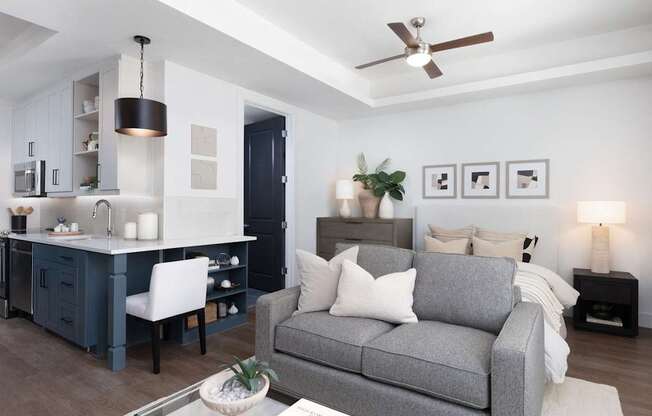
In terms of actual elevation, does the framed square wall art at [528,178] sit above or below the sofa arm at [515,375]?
above

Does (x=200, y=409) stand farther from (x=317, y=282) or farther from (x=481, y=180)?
(x=481, y=180)

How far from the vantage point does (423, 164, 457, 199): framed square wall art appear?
4641mm

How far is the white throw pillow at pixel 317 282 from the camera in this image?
8.04 ft

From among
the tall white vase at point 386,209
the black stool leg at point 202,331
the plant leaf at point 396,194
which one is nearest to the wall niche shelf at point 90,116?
the black stool leg at point 202,331

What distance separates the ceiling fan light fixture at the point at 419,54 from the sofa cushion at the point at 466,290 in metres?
1.53

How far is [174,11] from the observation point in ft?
7.99

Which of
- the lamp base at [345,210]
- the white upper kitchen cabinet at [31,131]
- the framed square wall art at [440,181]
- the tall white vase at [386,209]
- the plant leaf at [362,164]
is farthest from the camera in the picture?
the plant leaf at [362,164]

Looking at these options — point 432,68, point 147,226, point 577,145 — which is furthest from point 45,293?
point 577,145

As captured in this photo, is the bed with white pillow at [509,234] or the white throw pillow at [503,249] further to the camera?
the white throw pillow at [503,249]

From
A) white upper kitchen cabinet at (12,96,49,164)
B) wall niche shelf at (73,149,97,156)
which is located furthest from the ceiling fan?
white upper kitchen cabinet at (12,96,49,164)

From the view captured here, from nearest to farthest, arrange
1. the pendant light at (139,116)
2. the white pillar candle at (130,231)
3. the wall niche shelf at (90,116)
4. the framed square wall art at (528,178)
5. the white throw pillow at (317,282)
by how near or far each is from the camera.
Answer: the white throw pillow at (317,282)
the pendant light at (139,116)
the white pillar candle at (130,231)
the wall niche shelf at (90,116)
the framed square wall art at (528,178)

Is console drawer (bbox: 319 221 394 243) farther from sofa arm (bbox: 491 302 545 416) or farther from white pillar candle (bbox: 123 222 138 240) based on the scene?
sofa arm (bbox: 491 302 545 416)

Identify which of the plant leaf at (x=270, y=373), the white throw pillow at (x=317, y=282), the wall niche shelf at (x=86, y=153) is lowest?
the plant leaf at (x=270, y=373)

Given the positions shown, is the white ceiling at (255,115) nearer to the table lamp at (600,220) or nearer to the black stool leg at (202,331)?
the black stool leg at (202,331)
